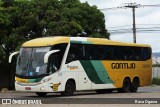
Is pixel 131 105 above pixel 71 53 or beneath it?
beneath

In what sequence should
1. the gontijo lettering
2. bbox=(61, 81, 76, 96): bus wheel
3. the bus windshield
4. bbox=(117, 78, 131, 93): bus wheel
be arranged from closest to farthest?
the bus windshield
bbox=(61, 81, 76, 96): bus wheel
the gontijo lettering
bbox=(117, 78, 131, 93): bus wheel

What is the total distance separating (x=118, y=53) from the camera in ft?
103

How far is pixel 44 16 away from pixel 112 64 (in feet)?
38.9

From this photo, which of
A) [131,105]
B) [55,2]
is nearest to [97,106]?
[131,105]

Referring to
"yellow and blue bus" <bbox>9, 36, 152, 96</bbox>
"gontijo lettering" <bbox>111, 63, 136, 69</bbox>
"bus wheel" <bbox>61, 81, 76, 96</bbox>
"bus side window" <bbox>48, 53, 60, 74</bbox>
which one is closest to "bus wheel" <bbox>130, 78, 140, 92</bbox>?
"yellow and blue bus" <bbox>9, 36, 152, 96</bbox>

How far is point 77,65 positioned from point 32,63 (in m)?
2.93

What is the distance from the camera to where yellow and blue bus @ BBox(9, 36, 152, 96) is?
26.1 metres

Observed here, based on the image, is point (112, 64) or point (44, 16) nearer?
point (112, 64)

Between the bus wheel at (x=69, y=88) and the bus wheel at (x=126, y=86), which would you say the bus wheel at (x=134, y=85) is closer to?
the bus wheel at (x=126, y=86)

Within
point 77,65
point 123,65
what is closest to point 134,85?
point 123,65

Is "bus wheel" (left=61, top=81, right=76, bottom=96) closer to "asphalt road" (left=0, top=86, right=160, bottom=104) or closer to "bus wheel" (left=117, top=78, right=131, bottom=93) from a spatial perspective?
"asphalt road" (left=0, top=86, right=160, bottom=104)

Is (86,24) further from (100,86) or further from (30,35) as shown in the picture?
(100,86)

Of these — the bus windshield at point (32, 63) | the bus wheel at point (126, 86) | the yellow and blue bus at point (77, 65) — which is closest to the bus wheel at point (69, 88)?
the yellow and blue bus at point (77, 65)

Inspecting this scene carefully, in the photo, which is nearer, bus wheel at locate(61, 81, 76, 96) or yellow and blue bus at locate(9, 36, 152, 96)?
yellow and blue bus at locate(9, 36, 152, 96)
